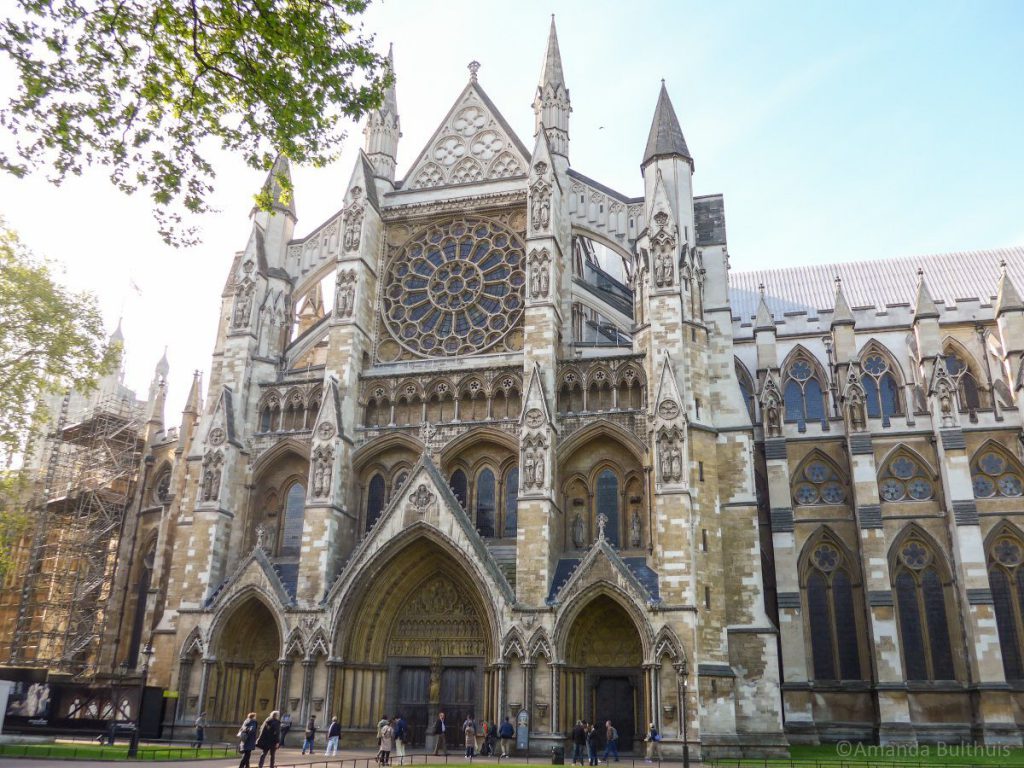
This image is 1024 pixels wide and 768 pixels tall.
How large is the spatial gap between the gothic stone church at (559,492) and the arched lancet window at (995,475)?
0.10 metres

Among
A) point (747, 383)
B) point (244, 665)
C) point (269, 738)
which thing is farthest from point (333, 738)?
point (747, 383)

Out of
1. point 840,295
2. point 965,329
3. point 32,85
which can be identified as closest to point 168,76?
point 32,85

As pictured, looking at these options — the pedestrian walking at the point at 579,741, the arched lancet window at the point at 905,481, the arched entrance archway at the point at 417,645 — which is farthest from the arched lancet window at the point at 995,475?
the arched entrance archway at the point at 417,645

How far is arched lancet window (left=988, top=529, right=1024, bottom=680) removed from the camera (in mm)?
30047

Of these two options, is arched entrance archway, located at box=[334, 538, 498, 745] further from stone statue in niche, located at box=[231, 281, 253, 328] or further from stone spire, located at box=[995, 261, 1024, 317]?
stone spire, located at box=[995, 261, 1024, 317]

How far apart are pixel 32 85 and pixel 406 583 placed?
1901 centimetres

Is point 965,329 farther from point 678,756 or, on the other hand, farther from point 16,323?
point 16,323

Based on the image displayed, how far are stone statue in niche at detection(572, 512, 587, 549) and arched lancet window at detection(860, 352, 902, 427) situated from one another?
16232 mm

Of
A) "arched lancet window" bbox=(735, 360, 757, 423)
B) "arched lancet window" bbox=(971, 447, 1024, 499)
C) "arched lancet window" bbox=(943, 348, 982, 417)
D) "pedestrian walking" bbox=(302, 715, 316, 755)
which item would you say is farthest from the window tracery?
"pedestrian walking" bbox=(302, 715, 316, 755)

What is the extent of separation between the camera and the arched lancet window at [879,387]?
3725 cm

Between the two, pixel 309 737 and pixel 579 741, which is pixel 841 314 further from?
pixel 309 737

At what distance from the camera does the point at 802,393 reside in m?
38.5

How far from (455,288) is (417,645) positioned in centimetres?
1234

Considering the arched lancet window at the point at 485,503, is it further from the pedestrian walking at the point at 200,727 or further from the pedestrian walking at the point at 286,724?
the pedestrian walking at the point at 200,727
